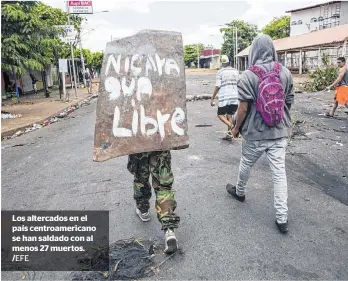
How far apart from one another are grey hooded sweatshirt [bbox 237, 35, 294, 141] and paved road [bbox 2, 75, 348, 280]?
857mm

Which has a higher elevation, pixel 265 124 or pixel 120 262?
pixel 265 124

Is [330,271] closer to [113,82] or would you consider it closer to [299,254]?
[299,254]

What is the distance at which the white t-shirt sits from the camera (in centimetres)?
626

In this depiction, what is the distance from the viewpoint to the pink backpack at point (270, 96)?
→ 2979 millimetres

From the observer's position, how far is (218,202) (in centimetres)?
370

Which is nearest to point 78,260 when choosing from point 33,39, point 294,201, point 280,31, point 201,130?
point 294,201

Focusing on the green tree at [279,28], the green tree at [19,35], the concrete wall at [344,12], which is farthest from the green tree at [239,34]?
the green tree at [19,35]

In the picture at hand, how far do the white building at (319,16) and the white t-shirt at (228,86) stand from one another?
137 feet

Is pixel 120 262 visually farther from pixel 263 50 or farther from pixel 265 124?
pixel 263 50

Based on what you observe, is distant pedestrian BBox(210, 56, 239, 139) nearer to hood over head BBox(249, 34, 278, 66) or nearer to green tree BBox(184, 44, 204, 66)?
hood over head BBox(249, 34, 278, 66)

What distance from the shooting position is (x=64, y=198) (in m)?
3.97

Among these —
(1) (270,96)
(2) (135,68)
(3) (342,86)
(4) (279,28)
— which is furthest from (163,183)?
(4) (279,28)

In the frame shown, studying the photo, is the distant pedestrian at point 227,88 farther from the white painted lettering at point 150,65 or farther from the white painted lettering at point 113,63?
the white painted lettering at point 113,63

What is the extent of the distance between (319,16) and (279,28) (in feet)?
42.4
